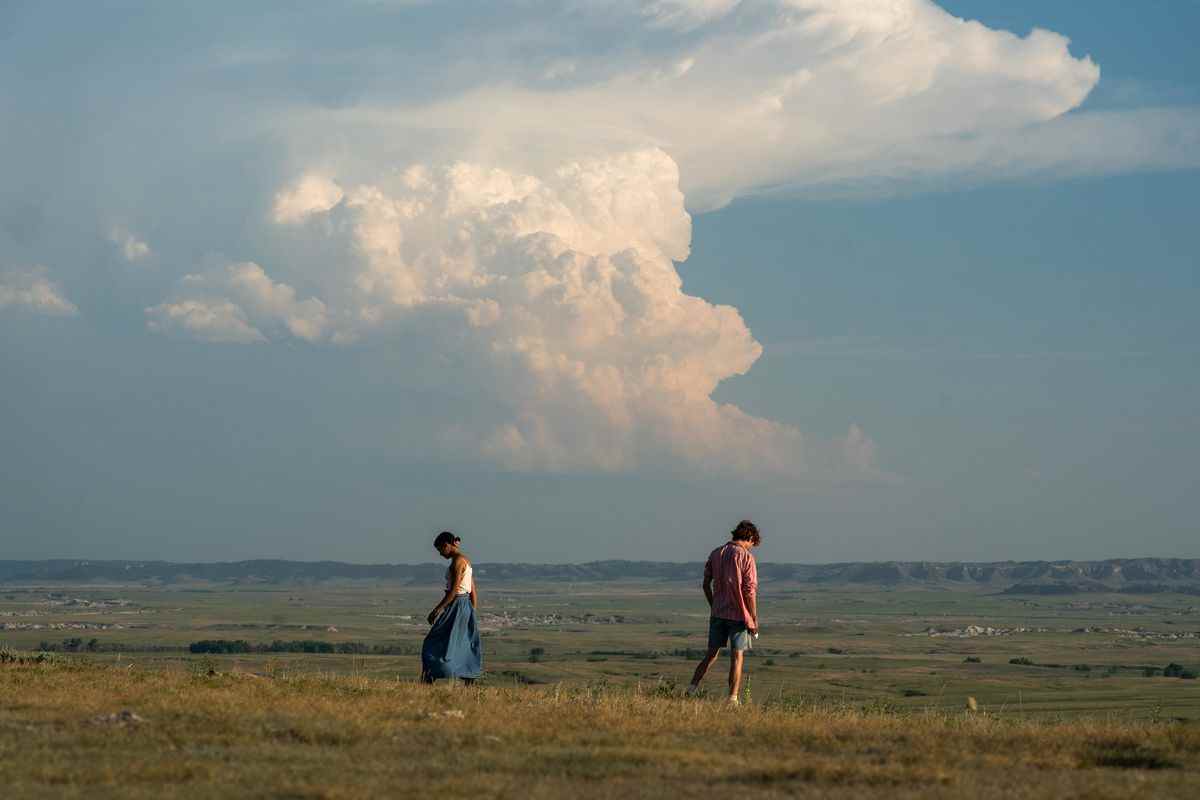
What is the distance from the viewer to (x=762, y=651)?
119m

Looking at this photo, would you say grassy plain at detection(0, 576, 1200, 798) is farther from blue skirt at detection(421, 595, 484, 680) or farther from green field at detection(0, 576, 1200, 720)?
green field at detection(0, 576, 1200, 720)

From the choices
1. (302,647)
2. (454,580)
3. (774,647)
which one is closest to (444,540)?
(454,580)

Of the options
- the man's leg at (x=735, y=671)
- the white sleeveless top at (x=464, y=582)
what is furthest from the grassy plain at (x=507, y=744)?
the white sleeveless top at (x=464, y=582)

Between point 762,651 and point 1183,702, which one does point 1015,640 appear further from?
point 1183,702

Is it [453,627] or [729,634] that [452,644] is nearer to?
[453,627]

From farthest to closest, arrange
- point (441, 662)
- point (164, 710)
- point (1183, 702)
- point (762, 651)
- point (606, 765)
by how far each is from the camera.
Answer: point (762, 651) < point (1183, 702) < point (441, 662) < point (164, 710) < point (606, 765)

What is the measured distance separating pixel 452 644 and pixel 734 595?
4.08 metres

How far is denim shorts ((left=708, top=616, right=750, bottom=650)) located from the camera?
18844 mm

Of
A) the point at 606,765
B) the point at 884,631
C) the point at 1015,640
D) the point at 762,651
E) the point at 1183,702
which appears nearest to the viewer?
the point at 606,765

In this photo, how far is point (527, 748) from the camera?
44.5ft

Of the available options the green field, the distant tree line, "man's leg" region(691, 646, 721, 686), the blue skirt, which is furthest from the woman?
the distant tree line

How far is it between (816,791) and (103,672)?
13.0 m

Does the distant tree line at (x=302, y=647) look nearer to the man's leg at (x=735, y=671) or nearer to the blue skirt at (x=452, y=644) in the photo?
the blue skirt at (x=452, y=644)

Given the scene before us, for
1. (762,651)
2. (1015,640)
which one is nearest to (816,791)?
(762,651)
